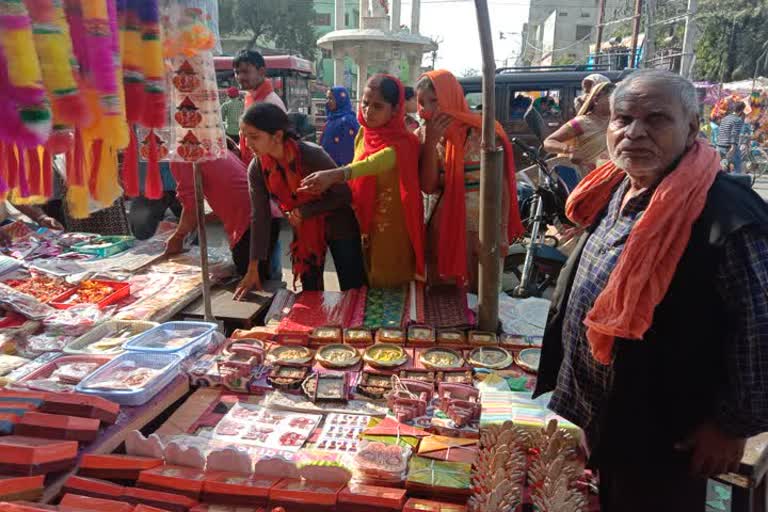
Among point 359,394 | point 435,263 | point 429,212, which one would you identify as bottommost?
point 359,394

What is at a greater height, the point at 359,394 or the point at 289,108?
the point at 289,108

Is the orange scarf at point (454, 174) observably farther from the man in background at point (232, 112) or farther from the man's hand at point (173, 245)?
the man in background at point (232, 112)

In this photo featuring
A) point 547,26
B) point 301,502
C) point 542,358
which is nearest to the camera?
point 301,502

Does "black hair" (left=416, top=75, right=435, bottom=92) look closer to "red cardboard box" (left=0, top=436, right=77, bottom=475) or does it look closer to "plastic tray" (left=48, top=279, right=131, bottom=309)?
"plastic tray" (left=48, top=279, right=131, bottom=309)

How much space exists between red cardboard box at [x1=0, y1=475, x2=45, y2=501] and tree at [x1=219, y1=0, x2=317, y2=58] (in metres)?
28.6

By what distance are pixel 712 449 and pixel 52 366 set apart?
2.27 meters

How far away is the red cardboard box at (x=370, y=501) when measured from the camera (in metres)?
1.41

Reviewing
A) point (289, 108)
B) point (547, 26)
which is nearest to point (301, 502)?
point (289, 108)

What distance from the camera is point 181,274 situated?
11.3 ft

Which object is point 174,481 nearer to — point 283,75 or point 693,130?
point 693,130

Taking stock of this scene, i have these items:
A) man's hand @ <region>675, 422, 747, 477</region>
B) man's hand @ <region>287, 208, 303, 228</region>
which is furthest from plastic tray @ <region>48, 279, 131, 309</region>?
man's hand @ <region>675, 422, 747, 477</region>

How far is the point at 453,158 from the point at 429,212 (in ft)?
1.23

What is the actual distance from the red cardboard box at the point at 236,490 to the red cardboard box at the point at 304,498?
0.09 feet

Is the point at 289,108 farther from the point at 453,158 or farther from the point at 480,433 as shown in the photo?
the point at 480,433
